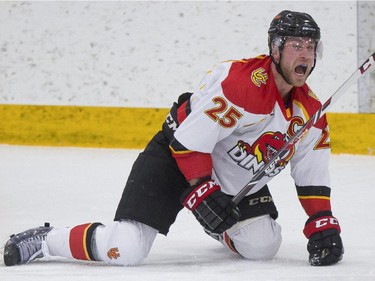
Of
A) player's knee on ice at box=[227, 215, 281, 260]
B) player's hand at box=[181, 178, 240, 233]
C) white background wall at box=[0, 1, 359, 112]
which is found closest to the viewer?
player's hand at box=[181, 178, 240, 233]

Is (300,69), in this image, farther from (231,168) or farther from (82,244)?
(82,244)

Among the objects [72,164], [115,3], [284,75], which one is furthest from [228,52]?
[284,75]

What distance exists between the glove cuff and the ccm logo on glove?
0.33m

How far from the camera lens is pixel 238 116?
266 centimetres

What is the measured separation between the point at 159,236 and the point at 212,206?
69 cm

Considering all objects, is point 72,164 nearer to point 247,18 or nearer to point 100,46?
point 100,46

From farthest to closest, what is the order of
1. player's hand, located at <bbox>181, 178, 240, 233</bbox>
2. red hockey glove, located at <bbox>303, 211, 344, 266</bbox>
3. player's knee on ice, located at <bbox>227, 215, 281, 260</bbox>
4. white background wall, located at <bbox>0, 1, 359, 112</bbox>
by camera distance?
white background wall, located at <bbox>0, 1, 359, 112</bbox> → player's knee on ice, located at <bbox>227, 215, 281, 260</bbox> → red hockey glove, located at <bbox>303, 211, 344, 266</bbox> → player's hand, located at <bbox>181, 178, 240, 233</bbox>

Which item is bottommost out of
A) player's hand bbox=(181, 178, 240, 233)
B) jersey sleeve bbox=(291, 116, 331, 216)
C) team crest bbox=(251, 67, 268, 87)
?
player's hand bbox=(181, 178, 240, 233)

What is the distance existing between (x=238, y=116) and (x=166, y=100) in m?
2.71

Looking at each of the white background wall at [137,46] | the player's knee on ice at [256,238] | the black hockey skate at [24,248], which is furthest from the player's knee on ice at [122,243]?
the white background wall at [137,46]

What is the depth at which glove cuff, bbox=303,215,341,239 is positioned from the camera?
9.19 feet

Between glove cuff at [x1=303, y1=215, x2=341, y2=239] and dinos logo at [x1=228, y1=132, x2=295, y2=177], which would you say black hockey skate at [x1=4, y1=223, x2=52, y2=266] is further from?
glove cuff at [x1=303, y1=215, x2=341, y2=239]

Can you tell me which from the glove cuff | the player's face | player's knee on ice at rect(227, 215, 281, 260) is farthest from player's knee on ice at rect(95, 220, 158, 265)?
the player's face

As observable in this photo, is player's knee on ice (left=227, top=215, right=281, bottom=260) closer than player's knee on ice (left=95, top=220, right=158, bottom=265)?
No
